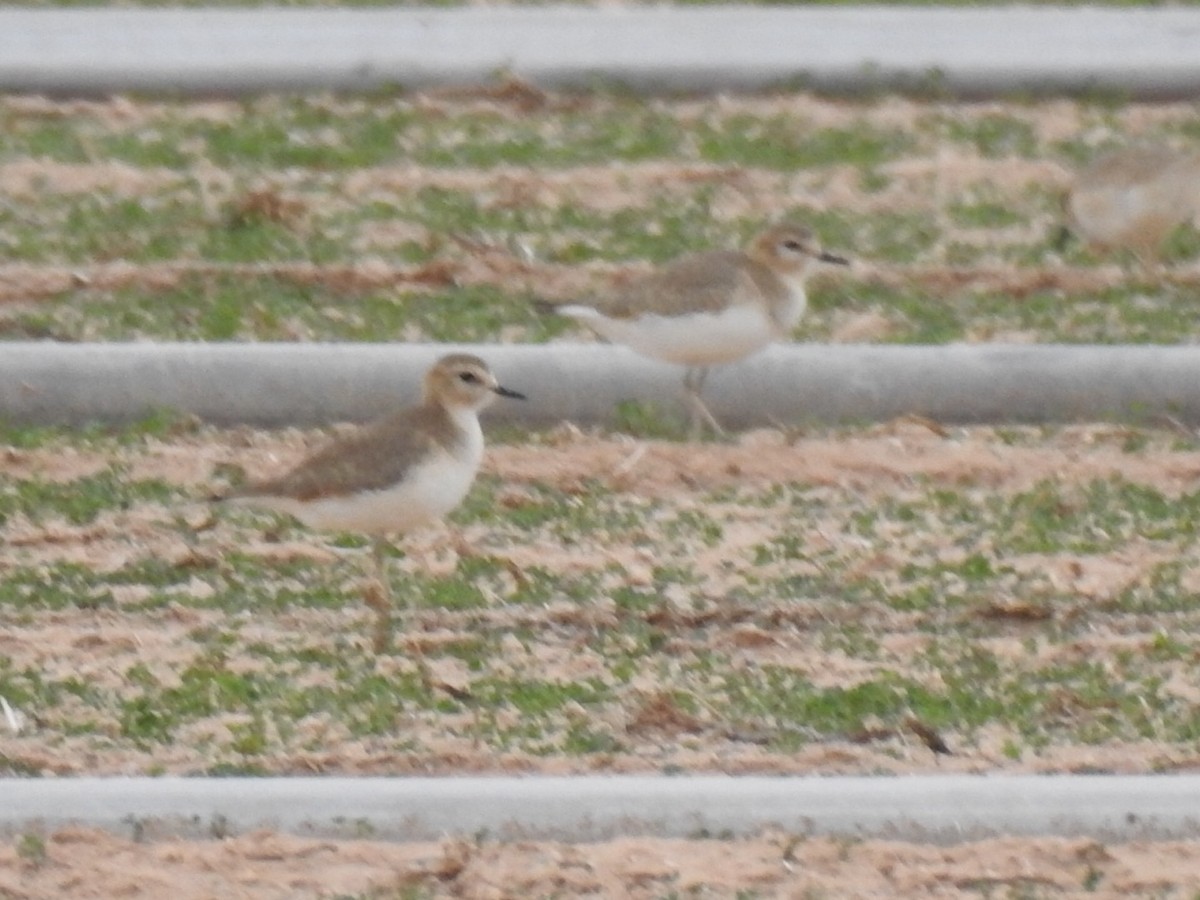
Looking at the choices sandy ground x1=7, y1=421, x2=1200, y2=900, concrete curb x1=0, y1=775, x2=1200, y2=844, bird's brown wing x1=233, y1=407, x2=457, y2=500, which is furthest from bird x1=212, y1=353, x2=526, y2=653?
concrete curb x1=0, y1=775, x2=1200, y2=844

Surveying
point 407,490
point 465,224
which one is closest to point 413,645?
point 407,490

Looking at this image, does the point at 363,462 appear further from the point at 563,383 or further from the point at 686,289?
the point at 686,289

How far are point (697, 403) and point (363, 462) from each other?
2179 millimetres

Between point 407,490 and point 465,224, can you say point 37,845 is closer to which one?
point 407,490

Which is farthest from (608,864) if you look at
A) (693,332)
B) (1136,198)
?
(1136,198)

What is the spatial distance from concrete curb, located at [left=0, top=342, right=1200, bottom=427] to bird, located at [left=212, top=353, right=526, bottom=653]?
163 cm

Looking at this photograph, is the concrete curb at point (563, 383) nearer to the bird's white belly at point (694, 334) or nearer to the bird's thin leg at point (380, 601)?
the bird's white belly at point (694, 334)

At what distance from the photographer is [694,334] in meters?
9.91

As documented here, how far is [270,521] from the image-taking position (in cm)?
898

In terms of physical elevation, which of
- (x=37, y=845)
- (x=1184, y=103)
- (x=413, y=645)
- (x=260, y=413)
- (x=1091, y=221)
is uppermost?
(x=1184, y=103)

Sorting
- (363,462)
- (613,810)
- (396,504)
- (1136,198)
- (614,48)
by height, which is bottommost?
(613,810)

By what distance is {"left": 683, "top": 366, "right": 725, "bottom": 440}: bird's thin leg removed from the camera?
9.91m

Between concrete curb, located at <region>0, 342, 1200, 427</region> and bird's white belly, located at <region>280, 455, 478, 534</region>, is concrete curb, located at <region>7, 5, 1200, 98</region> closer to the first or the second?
concrete curb, located at <region>0, 342, 1200, 427</region>

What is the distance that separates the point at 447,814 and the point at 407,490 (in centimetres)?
197
